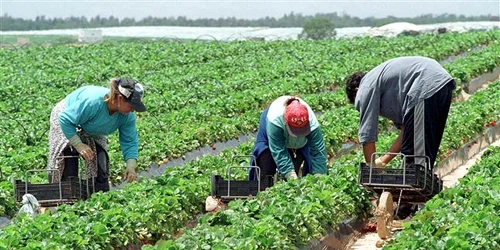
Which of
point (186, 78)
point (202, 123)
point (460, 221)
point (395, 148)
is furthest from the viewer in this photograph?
point (186, 78)

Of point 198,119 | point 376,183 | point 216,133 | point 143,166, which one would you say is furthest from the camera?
point 198,119

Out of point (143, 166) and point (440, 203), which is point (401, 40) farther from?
→ point (440, 203)

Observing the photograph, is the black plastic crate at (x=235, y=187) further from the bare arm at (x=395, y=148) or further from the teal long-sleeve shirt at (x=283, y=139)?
the bare arm at (x=395, y=148)

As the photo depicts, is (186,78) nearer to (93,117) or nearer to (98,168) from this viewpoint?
(98,168)

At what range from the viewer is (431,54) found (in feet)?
92.0

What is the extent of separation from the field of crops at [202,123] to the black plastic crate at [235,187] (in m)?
0.33

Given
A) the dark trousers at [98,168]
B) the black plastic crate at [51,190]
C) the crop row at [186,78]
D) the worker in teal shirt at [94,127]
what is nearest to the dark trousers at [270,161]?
the worker in teal shirt at [94,127]

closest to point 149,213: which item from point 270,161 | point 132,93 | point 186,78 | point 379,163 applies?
point 132,93

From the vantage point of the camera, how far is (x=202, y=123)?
51.2 ft

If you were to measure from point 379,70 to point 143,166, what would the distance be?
4.12m

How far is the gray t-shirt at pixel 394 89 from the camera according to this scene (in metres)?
9.43

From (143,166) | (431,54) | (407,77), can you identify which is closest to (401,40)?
(431,54)

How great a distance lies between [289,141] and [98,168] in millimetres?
1644

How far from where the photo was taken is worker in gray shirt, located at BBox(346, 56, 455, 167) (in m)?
9.45
